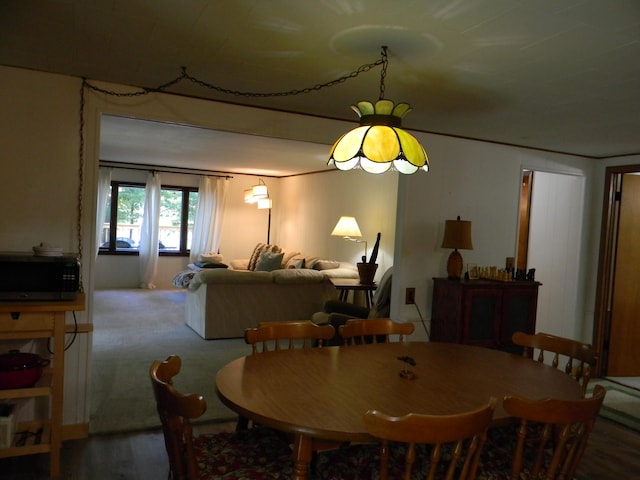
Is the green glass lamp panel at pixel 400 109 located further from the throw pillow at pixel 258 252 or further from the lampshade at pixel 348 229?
the throw pillow at pixel 258 252

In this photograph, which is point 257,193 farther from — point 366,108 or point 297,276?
point 366,108

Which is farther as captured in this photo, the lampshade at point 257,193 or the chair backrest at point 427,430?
the lampshade at point 257,193

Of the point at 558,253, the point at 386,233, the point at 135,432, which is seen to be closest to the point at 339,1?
the point at 135,432

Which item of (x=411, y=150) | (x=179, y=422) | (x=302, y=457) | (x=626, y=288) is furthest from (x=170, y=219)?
(x=302, y=457)

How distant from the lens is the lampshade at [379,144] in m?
1.99

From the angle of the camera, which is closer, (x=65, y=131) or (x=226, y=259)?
(x=65, y=131)

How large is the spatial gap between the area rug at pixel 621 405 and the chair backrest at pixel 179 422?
343 centimetres

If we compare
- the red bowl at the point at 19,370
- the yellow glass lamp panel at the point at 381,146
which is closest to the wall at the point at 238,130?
the red bowl at the point at 19,370

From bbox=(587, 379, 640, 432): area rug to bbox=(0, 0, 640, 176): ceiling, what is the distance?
2191 mm

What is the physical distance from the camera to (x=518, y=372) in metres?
2.27

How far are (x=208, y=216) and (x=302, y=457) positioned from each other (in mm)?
8142

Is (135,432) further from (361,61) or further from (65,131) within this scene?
(361,61)

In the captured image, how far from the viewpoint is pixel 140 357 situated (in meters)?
4.66

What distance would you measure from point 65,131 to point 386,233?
4.11 meters
